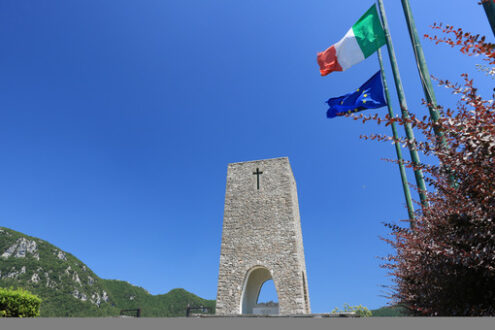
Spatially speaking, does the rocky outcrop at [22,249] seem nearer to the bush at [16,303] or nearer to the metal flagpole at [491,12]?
the bush at [16,303]

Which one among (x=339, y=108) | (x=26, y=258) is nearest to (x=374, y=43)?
(x=339, y=108)

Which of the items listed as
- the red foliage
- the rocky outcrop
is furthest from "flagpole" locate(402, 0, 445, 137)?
the rocky outcrop

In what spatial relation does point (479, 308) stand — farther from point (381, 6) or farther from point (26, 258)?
point (26, 258)

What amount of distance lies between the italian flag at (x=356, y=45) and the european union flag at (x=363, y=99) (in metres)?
1.13

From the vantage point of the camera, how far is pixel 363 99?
394 inches

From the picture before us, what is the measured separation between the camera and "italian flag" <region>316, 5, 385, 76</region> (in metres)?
9.64

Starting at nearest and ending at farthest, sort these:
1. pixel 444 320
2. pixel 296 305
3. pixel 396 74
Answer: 1. pixel 444 320
2. pixel 396 74
3. pixel 296 305

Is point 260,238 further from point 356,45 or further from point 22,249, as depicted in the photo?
point 22,249

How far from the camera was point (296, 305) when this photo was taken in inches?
472

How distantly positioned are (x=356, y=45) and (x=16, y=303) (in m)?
14.5

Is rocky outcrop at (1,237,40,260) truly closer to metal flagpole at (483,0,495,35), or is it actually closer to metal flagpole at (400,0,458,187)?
metal flagpole at (400,0,458,187)

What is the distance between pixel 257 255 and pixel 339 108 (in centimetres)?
777

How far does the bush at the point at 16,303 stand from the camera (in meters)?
8.15

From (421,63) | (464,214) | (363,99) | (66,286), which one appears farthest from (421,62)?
(66,286)
